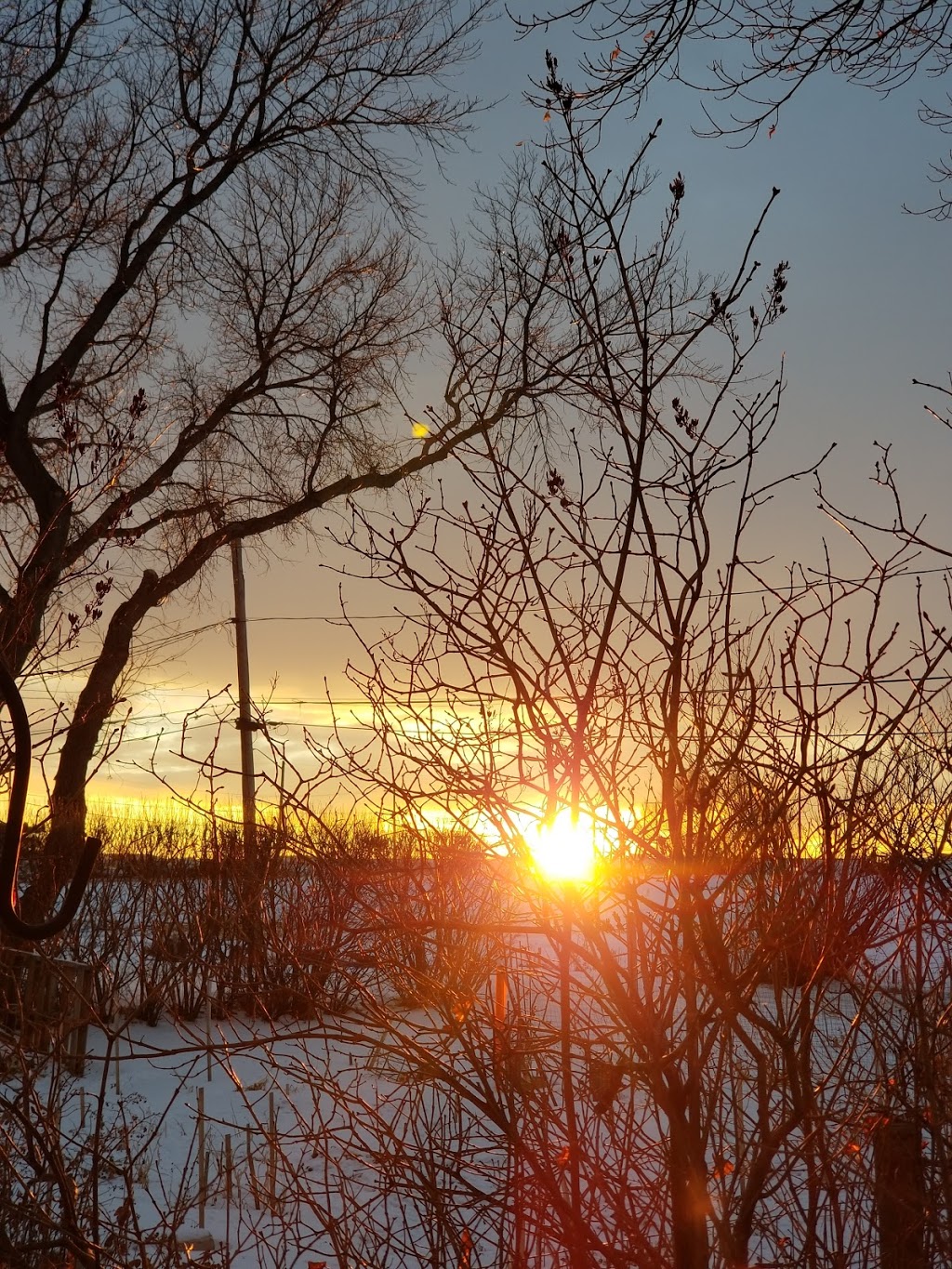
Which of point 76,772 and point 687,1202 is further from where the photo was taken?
point 76,772

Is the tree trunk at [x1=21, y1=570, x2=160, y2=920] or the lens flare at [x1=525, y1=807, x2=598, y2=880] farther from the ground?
the tree trunk at [x1=21, y1=570, x2=160, y2=920]

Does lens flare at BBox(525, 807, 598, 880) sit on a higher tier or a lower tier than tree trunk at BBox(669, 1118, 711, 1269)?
higher

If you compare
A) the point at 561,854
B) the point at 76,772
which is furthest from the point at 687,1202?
the point at 76,772

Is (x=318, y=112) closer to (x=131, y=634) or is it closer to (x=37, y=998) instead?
(x=131, y=634)

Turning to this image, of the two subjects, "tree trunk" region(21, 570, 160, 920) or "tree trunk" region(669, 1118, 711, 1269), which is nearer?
"tree trunk" region(669, 1118, 711, 1269)

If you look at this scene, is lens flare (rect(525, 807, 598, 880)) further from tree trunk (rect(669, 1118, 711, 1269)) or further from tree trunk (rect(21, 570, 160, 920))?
tree trunk (rect(21, 570, 160, 920))

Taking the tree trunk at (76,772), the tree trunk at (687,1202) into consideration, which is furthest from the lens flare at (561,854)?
the tree trunk at (76,772)

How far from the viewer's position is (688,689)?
2.48 m

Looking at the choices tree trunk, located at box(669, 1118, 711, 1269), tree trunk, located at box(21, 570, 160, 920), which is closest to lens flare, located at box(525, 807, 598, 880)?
tree trunk, located at box(669, 1118, 711, 1269)

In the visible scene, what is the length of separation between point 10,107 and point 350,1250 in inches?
433

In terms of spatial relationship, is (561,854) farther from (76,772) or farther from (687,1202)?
(76,772)

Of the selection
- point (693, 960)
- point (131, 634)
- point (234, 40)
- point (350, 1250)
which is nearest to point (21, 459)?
point (131, 634)

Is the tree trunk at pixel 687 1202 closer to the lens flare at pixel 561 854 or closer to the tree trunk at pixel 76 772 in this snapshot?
the lens flare at pixel 561 854

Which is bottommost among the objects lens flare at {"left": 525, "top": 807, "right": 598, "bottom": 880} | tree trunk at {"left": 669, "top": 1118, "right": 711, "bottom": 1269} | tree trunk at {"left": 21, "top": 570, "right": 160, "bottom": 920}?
tree trunk at {"left": 669, "top": 1118, "right": 711, "bottom": 1269}
